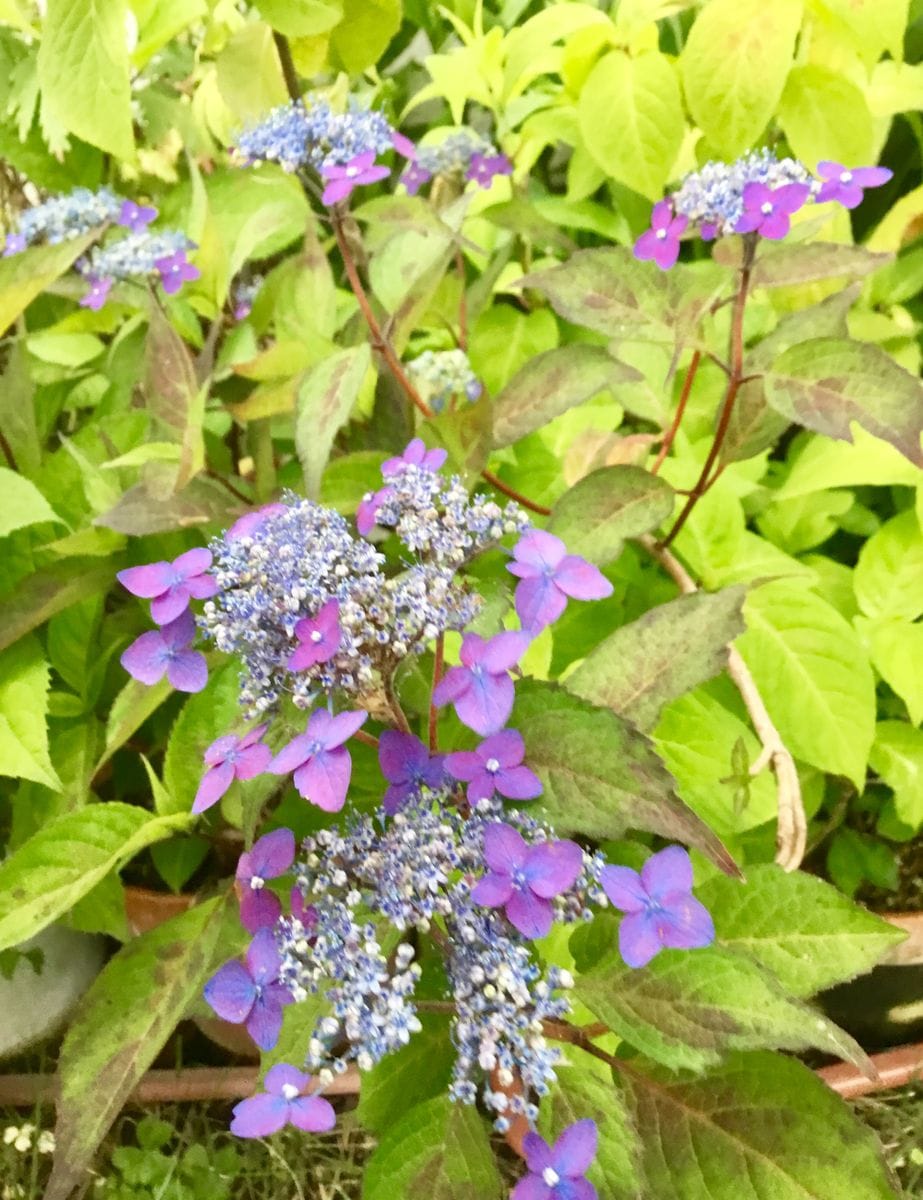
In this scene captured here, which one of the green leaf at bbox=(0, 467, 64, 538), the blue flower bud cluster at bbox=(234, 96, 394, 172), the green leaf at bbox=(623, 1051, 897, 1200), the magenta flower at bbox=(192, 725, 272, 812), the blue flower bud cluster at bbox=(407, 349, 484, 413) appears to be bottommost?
the green leaf at bbox=(623, 1051, 897, 1200)

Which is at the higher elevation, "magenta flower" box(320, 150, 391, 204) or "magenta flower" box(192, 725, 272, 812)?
"magenta flower" box(320, 150, 391, 204)

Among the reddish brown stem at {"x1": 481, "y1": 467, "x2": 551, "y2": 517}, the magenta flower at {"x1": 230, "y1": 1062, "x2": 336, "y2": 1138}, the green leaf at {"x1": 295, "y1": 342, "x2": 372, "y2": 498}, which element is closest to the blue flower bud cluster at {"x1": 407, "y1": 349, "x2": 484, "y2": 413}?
the reddish brown stem at {"x1": 481, "y1": 467, "x2": 551, "y2": 517}

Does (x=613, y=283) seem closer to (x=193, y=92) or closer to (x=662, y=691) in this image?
(x=662, y=691)

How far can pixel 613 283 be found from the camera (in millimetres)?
571

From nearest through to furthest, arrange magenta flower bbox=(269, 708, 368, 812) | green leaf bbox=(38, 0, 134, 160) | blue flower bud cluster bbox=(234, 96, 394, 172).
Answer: magenta flower bbox=(269, 708, 368, 812), green leaf bbox=(38, 0, 134, 160), blue flower bud cluster bbox=(234, 96, 394, 172)

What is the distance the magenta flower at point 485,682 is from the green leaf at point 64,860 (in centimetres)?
22

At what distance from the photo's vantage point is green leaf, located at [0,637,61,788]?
1.75 feet

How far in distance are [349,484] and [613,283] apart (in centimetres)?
21

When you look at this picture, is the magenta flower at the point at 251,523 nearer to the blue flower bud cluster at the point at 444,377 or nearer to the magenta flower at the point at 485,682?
the magenta flower at the point at 485,682

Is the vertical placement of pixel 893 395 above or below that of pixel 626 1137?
above

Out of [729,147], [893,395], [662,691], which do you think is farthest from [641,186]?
[662,691]

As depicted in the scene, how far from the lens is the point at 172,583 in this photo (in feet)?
1.16

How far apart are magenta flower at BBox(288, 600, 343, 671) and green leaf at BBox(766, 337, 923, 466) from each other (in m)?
0.32

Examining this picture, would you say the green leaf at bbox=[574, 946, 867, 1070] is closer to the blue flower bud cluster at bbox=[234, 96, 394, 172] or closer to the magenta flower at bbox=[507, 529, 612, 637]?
the magenta flower at bbox=[507, 529, 612, 637]
